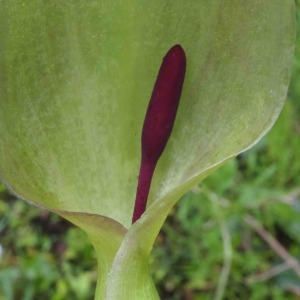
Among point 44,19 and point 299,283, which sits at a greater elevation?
point 44,19

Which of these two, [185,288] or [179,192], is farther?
[185,288]

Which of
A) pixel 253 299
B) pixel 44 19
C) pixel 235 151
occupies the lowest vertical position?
pixel 253 299

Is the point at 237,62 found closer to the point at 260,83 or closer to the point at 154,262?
the point at 260,83

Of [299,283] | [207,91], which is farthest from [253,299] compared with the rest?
[207,91]
